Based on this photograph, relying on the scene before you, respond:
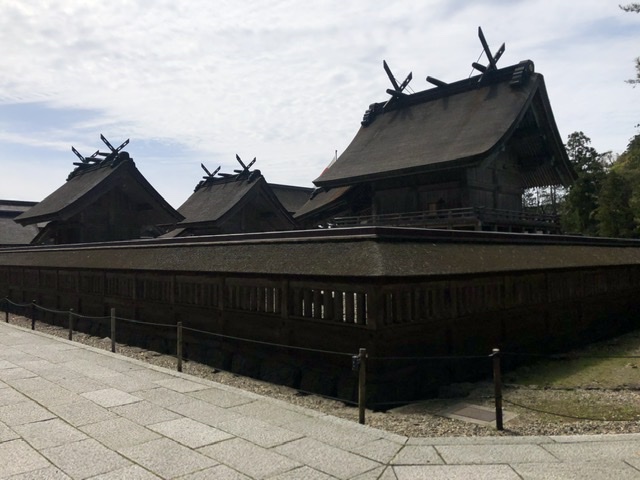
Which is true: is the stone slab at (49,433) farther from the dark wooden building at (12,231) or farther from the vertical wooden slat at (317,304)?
the dark wooden building at (12,231)

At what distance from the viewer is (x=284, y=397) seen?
7.92m

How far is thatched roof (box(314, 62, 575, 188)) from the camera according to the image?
772 inches

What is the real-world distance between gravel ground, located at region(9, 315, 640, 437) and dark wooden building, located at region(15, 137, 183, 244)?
16957 mm

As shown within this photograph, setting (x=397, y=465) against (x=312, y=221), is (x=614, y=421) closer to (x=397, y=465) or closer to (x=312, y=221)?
(x=397, y=465)

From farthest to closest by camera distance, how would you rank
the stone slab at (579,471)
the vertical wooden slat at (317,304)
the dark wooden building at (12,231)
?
the dark wooden building at (12,231), the vertical wooden slat at (317,304), the stone slab at (579,471)

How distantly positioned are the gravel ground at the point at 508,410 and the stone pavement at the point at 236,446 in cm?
57

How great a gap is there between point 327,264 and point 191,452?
3.56m

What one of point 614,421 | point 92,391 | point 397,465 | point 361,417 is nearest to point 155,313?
point 92,391

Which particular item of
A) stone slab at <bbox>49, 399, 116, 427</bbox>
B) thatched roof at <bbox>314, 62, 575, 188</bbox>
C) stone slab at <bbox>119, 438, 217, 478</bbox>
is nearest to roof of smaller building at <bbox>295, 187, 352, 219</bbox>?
thatched roof at <bbox>314, 62, 575, 188</bbox>

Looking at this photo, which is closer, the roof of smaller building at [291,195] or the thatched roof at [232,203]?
the thatched roof at [232,203]

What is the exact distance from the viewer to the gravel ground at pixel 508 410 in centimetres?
584

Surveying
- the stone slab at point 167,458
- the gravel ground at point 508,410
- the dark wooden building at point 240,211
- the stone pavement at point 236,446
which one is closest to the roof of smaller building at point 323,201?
the dark wooden building at point 240,211

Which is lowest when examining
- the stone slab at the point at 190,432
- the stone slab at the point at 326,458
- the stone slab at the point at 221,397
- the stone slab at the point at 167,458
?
the stone slab at the point at 221,397

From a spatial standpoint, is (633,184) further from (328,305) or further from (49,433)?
(49,433)
